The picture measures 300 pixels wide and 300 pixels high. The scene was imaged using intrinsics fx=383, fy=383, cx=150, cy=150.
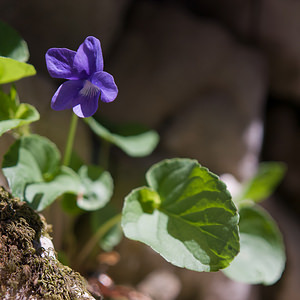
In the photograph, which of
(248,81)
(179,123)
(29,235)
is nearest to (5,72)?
(29,235)

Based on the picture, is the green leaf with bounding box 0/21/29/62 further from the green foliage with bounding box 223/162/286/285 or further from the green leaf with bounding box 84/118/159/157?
the green foliage with bounding box 223/162/286/285

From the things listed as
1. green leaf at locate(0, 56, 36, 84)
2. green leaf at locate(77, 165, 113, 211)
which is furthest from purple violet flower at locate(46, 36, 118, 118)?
green leaf at locate(77, 165, 113, 211)

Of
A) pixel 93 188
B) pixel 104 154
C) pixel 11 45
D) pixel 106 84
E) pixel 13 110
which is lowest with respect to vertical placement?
pixel 104 154

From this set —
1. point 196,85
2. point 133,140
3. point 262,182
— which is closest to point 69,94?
point 133,140

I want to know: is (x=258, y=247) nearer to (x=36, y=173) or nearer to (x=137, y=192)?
(x=137, y=192)

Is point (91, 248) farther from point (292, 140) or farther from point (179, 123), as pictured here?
point (292, 140)

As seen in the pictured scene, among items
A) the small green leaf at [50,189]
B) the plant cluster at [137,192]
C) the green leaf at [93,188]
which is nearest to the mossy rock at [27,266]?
the plant cluster at [137,192]

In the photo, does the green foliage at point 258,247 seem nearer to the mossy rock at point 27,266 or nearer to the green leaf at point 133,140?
the green leaf at point 133,140
